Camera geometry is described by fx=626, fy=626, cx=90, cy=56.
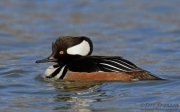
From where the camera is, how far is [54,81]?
11.5 metres

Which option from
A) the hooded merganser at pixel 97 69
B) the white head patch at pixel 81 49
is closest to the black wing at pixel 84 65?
the hooded merganser at pixel 97 69

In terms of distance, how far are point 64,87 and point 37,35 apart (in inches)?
288

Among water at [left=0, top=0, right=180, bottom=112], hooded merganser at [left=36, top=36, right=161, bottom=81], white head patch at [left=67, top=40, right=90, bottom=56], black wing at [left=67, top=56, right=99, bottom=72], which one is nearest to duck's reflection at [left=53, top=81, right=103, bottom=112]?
water at [left=0, top=0, right=180, bottom=112]

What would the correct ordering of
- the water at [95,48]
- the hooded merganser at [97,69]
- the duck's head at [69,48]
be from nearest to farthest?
the water at [95,48] < the hooded merganser at [97,69] < the duck's head at [69,48]

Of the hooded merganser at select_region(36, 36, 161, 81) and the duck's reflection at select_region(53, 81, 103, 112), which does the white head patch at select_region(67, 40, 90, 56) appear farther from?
the duck's reflection at select_region(53, 81, 103, 112)

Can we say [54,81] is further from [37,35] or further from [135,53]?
[37,35]

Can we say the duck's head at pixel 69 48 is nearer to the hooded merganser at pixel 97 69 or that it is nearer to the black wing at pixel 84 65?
the hooded merganser at pixel 97 69

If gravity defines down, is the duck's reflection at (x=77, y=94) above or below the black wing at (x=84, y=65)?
below

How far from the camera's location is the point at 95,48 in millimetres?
16375

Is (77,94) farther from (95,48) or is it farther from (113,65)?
(95,48)

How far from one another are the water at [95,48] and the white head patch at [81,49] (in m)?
0.65

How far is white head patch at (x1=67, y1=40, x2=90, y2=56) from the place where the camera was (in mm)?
11545

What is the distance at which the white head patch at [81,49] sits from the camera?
37.9 feet

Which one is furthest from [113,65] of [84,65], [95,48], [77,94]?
[95,48]
